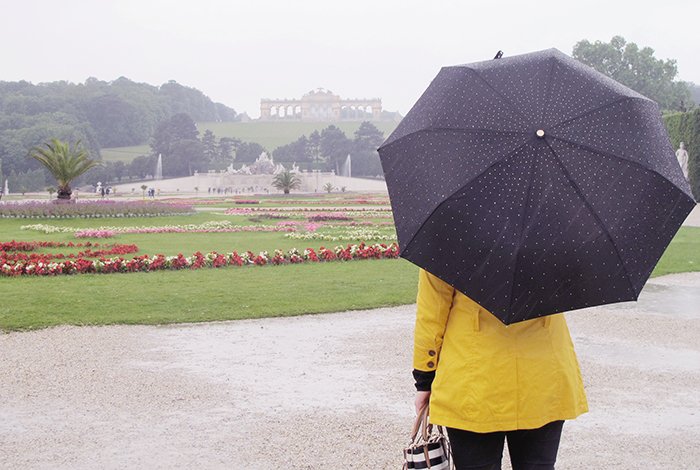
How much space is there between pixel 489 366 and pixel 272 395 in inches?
112

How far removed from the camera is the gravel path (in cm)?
392

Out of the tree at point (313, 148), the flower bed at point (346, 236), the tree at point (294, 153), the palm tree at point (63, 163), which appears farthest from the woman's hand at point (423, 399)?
the tree at point (313, 148)

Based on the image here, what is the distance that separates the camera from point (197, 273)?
10812 mm

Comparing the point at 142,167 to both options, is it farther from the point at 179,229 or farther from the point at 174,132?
the point at 179,229

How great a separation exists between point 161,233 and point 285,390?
1329 cm

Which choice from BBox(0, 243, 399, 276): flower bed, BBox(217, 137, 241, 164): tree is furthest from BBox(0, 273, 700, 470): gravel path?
BBox(217, 137, 241, 164): tree

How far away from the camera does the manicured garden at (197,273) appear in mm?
8055

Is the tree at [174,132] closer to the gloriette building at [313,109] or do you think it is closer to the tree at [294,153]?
the tree at [294,153]

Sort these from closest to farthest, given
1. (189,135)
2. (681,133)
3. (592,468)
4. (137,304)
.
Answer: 1. (592,468)
2. (137,304)
3. (681,133)
4. (189,135)

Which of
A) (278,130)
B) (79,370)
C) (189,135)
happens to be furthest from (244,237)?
(278,130)

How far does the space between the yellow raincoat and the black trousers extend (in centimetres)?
6

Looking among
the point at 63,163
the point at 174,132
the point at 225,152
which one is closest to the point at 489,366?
the point at 63,163

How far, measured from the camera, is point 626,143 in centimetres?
239

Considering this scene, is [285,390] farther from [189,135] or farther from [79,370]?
[189,135]
